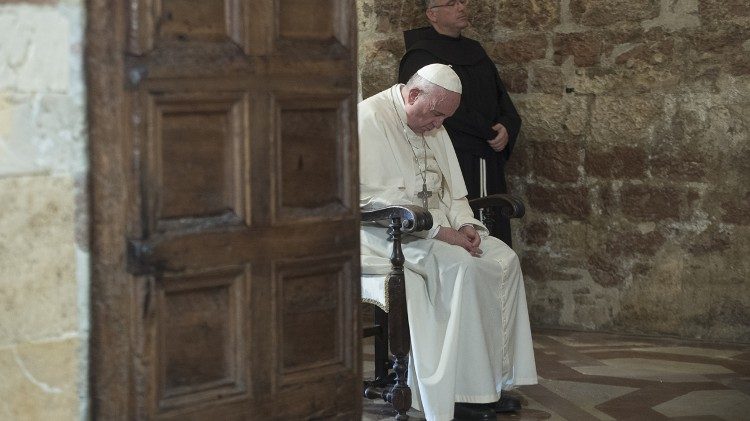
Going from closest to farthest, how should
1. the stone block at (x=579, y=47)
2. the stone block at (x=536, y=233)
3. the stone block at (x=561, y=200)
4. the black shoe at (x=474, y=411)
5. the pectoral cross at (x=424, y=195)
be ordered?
the black shoe at (x=474, y=411), the pectoral cross at (x=424, y=195), the stone block at (x=579, y=47), the stone block at (x=561, y=200), the stone block at (x=536, y=233)

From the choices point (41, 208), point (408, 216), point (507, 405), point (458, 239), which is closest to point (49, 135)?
point (41, 208)

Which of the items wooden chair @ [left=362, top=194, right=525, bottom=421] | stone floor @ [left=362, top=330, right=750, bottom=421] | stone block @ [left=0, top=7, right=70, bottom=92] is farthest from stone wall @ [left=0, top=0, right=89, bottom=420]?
stone floor @ [left=362, top=330, right=750, bottom=421]

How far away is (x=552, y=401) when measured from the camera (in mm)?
4309

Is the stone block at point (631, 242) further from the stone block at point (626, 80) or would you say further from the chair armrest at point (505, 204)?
the chair armrest at point (505, 204)

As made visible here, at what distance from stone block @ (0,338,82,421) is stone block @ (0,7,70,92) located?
1.62ft

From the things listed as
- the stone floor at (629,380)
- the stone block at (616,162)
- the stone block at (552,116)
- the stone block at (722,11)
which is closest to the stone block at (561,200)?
the stone block at (616,162)

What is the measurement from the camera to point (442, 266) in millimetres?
3967

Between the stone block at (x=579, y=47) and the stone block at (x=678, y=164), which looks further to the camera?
the stone block at (x=579, y=47)

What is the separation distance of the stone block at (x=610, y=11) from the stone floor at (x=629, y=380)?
1517 millimetres

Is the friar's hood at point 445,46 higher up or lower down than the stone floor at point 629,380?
higher up

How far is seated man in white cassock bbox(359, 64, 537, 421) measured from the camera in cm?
391

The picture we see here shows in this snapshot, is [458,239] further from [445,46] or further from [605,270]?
[605,270]

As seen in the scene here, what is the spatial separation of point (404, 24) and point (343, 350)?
3.53 meters

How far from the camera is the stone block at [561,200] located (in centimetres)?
577
